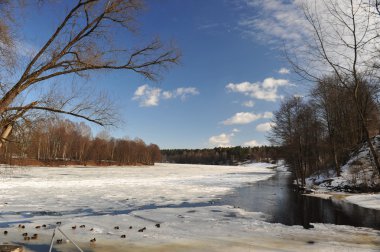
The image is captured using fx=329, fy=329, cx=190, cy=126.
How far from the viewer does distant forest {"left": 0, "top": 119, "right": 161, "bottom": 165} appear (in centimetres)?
1094

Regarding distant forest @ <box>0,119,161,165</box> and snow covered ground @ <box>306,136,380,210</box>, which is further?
snow covered ground @ <box>306,136,380,210</box>

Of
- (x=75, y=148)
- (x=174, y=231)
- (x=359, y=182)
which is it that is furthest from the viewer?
(x=75, y=148)

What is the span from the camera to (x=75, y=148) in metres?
86.9

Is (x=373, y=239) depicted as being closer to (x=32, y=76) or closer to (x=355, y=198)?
(x=32, y=76)

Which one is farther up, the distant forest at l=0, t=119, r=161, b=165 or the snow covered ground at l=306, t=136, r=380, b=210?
the distant forest at l=0, t=119, r=161, b=165

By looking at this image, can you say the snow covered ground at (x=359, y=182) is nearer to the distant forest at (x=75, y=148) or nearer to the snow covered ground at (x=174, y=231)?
the snow covered ground at (x=174, y=231)

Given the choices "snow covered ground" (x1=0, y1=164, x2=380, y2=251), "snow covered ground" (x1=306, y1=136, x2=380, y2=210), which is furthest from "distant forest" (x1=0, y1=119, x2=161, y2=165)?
"snow covered ground" (x1=306, y1=136, x2=380, y2=210)

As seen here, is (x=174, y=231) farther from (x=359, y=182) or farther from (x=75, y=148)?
(x=75, y=148)

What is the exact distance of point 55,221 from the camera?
11.8m

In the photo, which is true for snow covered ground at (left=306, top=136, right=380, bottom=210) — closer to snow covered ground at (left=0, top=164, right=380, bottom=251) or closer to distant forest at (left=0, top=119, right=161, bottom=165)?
snow covered ground at (left=0, top=164, right=380, bottom=251)

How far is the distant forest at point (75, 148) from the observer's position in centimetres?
1094

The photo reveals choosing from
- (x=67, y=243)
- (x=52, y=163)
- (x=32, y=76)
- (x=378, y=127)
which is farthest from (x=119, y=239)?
(x=52, y=163)

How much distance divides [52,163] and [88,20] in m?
66.4

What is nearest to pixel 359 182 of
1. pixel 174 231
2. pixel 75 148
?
pixel 174 231
